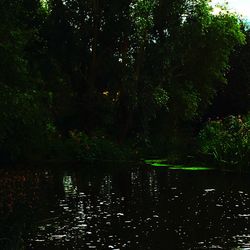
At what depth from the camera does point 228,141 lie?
82.4ft

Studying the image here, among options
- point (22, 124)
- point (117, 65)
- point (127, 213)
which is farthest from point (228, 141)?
point (117, 65)

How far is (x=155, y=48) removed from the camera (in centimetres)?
3491

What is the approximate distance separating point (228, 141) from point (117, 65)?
1243 centimetres

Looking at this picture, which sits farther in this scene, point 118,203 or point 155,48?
point 155,48

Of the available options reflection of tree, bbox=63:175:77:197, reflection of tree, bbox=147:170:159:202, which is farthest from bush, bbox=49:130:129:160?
reflection of tree, bbox=63:175:77:197

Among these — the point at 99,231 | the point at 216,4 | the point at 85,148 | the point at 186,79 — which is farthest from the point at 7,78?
the point at 216,4

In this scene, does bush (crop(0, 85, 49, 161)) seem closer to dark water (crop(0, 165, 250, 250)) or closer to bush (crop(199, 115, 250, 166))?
dark water (crop(0, 165, 250, 250))

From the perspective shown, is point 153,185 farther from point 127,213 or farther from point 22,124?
point 22,124

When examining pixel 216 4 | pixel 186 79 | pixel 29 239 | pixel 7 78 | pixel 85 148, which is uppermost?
pixel 216 4

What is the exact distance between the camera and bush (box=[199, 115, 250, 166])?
78.9 feet

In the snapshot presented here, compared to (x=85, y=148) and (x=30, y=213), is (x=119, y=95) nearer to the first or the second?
(x=85, y=148)

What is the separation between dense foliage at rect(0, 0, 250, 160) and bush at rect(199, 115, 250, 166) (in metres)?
3.88

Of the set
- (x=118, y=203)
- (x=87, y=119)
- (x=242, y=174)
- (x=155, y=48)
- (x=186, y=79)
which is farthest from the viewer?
(x=186, y=79)

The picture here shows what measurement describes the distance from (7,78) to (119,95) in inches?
583
